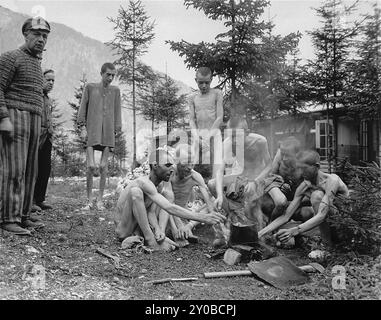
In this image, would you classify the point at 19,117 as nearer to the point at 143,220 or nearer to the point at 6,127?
the point at 6,127

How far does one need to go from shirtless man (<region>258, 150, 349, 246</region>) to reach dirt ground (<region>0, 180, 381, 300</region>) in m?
0.31

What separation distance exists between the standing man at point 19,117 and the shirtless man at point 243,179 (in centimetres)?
226

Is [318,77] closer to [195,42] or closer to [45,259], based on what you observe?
[195,42]

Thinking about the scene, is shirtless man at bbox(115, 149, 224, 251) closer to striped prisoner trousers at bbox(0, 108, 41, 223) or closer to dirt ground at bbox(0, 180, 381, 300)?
dirt ground at bbox(0, 180, 381, 300)

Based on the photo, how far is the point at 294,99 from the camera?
15.0m

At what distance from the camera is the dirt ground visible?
3.11 meters

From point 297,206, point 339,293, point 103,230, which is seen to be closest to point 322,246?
point 297,206

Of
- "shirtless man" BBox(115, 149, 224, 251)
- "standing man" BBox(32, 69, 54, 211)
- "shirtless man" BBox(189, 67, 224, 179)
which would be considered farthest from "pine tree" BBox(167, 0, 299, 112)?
"shirtless man" BBox(115, 149, 224, 251)

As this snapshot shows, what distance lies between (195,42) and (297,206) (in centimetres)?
712

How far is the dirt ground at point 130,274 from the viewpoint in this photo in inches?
122

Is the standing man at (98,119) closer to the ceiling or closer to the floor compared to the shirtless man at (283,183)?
closer to the ceiling

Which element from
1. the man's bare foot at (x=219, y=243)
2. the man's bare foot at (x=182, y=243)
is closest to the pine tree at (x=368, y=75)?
the man's bare foot at (x=219, y=243)

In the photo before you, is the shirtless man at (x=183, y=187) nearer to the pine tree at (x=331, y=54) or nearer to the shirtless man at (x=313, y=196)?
the shirtless man at (x=313, y=196)

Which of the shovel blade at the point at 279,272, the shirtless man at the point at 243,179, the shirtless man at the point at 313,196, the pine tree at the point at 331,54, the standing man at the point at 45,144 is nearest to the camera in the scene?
the shovel blade at the point at 279,272
